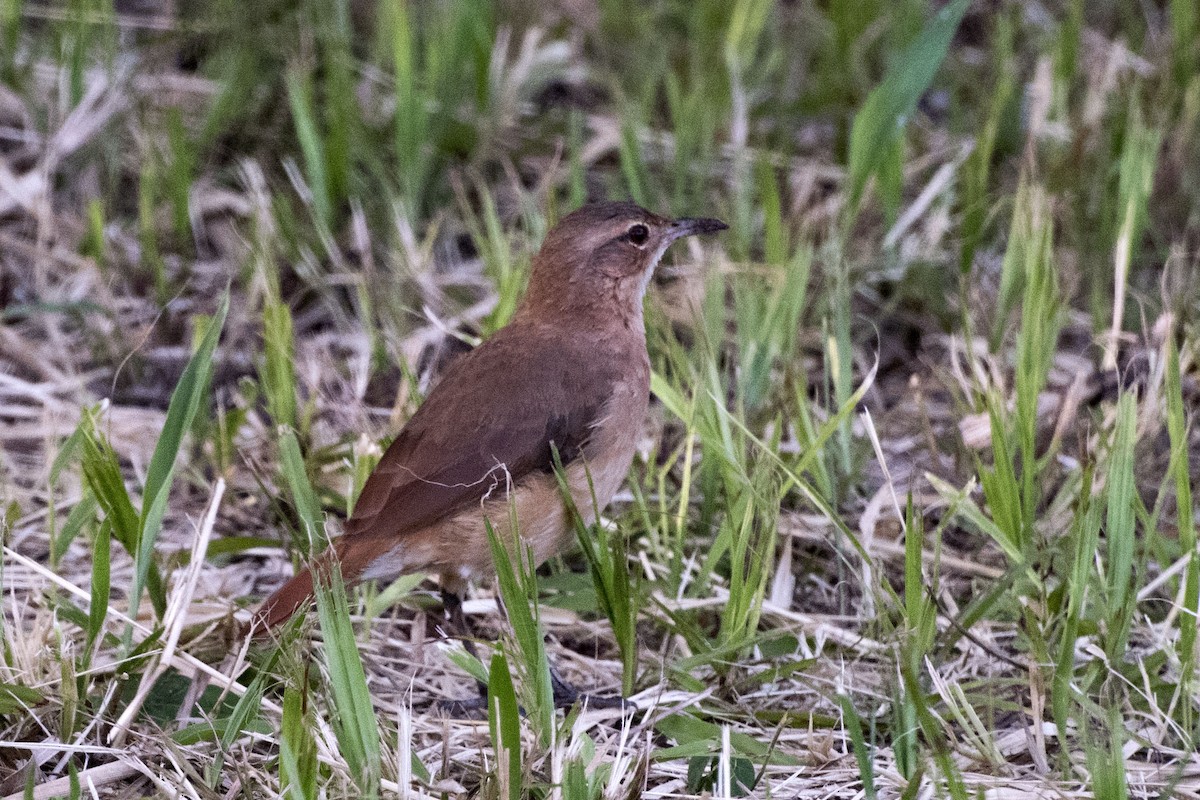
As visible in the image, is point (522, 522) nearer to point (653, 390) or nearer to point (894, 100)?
Answer: point (653, 390)

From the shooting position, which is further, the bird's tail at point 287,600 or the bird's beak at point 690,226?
the bird's beak at point 690,226

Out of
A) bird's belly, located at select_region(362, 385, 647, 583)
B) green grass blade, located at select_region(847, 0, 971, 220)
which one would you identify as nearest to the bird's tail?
bird's belly, located at select_region(362, 385, 647, 583)

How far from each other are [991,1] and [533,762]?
512 centimetres

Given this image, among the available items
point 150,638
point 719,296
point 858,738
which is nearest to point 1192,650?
point 858,738

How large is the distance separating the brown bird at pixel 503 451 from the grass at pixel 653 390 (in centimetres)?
15

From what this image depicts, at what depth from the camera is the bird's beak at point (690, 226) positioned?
4031 millimetres

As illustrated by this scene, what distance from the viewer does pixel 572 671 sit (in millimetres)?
3557

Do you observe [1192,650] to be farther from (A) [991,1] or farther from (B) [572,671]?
(A) [991,1]

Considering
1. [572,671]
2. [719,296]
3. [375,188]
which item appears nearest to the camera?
[572,671]

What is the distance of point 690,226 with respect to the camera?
405 cm

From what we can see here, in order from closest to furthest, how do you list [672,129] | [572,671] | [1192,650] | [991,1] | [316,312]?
[1192,650], [572,671], [316,312], [672,129], [991,1]

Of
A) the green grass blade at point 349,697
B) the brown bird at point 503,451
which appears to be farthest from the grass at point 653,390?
the brown bird at point 503,451

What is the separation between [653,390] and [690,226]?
1.85 ft

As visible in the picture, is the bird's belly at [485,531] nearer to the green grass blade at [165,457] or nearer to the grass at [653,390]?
the grass at [653,390]
